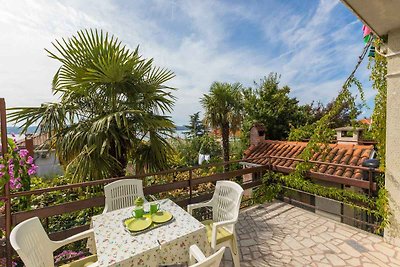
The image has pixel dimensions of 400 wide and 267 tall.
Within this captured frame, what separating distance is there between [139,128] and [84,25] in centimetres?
177

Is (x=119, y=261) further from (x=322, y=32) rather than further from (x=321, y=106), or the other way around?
(x=321, y=106)

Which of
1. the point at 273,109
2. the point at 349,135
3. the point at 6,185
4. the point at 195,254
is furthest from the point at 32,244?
the point at 273,109

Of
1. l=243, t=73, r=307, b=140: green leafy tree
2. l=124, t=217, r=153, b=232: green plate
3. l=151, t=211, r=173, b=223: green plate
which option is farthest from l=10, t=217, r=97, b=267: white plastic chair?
l=243, t=73, r=307, b=140: green leafy tree

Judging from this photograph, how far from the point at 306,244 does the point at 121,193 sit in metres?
2.76

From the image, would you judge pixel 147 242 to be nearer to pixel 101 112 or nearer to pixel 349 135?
pixel 101 112

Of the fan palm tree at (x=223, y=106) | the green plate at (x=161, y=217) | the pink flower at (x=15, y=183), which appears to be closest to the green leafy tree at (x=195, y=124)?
the fan palm tree at (x=223, y=106)

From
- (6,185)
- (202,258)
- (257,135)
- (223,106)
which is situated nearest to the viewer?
(202,258)

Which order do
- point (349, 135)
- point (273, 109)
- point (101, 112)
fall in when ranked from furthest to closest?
point (273, 109) < point (349, 135) < point (101, 112)

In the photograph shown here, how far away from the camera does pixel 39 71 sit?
14.1 feet

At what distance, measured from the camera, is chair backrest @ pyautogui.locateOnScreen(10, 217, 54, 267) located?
142cm

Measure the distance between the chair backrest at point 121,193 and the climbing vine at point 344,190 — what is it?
3.04 m

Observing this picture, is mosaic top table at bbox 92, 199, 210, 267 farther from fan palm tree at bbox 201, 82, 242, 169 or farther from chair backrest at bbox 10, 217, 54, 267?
fan palm tree at bbox 201, 82, 242, 169

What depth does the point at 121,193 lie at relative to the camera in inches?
109

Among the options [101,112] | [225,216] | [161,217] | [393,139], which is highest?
[101,112]
